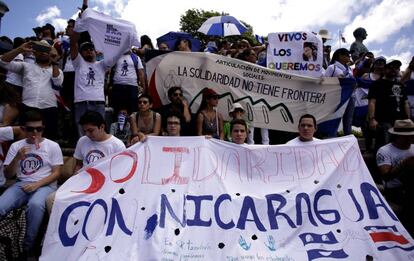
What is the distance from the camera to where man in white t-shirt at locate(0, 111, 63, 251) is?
14.5ft

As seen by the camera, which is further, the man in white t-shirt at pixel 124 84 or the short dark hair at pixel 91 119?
the man in white t-shirt at pixel 124 84

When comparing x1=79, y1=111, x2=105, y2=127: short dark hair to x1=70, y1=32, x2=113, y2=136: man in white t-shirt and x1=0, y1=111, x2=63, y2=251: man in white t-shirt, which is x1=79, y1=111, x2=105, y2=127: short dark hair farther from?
x1=70, y1=32, x2=113, y2=136: man in white t-shirt

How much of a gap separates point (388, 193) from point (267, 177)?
6.24 feet

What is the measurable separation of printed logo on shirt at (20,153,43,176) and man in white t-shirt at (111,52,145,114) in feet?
7.48

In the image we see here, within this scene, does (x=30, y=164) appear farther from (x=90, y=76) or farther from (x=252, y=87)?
(x=252, y=87)

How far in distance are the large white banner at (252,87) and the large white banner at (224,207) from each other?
242 cm

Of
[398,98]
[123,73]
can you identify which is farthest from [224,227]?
[398,98]

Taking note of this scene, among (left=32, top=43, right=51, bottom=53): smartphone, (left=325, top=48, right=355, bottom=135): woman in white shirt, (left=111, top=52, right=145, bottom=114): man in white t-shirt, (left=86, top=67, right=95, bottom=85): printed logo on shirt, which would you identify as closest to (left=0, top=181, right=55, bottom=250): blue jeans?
(left=86, top=67, right=95, bottom=85): printed logo on shirt

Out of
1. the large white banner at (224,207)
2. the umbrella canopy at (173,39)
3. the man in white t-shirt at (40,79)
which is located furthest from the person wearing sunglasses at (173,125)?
the umbrella canopy at (173,39)

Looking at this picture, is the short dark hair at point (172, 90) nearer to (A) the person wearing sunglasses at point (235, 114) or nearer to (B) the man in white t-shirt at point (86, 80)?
(A) the person wearing sunglasses at point (235, 114)

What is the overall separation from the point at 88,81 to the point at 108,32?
927 mm

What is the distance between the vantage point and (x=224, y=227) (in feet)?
13.1

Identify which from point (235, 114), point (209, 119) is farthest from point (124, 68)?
point (235, 114)

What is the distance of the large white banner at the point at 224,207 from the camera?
3820 mm
